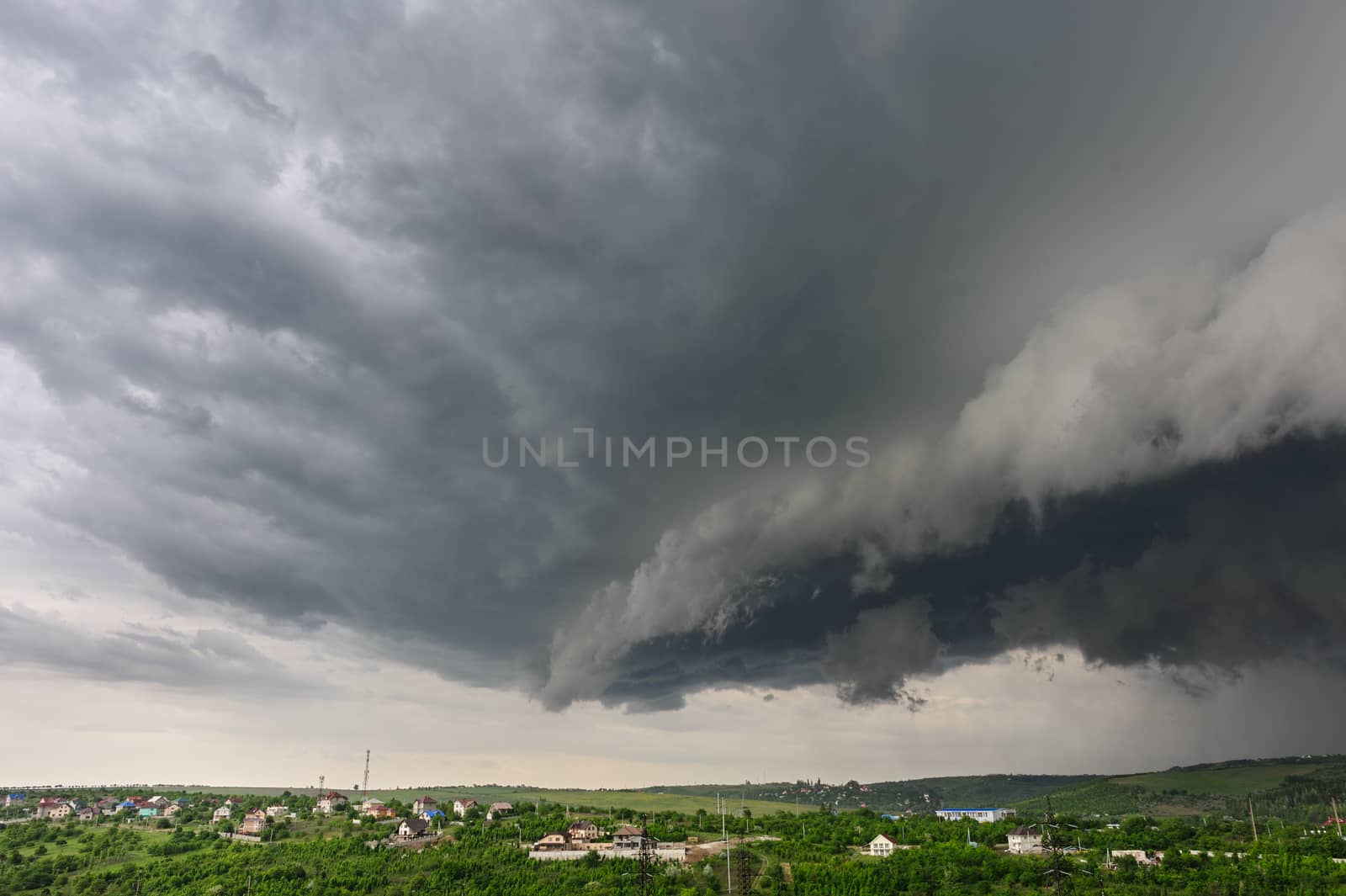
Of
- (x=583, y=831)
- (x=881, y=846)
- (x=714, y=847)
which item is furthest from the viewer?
(x=583, y=831)

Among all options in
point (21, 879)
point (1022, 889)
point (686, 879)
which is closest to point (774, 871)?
point (686, 879)

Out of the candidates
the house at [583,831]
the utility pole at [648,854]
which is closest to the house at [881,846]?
the utility pole at [648,854]

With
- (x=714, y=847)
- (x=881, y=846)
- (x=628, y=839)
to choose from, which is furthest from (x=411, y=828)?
(x=881, y=846)

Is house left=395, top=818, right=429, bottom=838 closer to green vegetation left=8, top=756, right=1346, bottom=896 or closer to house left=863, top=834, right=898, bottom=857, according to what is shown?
green vegetation left=8, top=756, right=1346, bottom=896

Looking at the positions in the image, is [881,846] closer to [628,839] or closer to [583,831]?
[628,839]

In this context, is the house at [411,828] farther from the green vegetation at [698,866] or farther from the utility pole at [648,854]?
the utility pole at [648,854]

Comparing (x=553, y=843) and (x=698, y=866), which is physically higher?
(x=553, y=843)

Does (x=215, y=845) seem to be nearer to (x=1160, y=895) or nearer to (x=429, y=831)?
(x=429, y=831)
